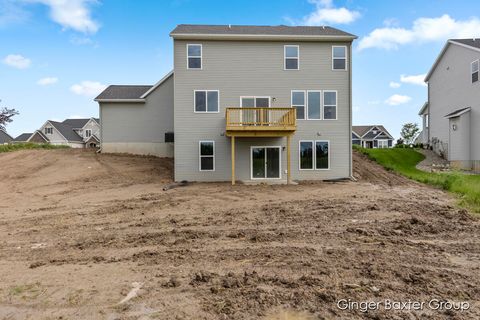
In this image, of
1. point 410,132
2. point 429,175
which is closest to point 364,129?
point 410,132

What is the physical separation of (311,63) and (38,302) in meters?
16.1

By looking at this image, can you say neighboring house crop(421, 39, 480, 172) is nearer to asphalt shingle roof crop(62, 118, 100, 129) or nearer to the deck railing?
the deck railing

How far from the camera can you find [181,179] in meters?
15.7

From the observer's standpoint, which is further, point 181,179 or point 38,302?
point 181,179

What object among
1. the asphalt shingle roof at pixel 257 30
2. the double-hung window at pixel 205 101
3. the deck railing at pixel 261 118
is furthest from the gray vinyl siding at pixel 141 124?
the deck railing at pixel 261 118

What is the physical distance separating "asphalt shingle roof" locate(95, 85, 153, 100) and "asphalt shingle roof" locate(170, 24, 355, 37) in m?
7.39

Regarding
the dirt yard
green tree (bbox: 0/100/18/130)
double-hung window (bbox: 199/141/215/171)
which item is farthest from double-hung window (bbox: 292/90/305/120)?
green tree (bbox: 0/100/18/130)

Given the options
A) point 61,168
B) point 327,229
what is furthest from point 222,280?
point 61,168

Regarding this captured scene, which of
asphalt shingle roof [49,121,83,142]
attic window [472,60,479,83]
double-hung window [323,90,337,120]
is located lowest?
double-hung window [323,90,337,120]

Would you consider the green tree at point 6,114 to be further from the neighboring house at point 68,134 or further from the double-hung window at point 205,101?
the double-hung window at point 205,101

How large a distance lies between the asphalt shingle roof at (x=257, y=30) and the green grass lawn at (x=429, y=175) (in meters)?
9.01

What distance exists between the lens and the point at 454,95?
21375 mm

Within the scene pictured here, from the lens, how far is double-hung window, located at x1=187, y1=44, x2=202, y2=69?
52.0 feet

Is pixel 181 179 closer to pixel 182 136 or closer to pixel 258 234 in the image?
pixel 182 136
